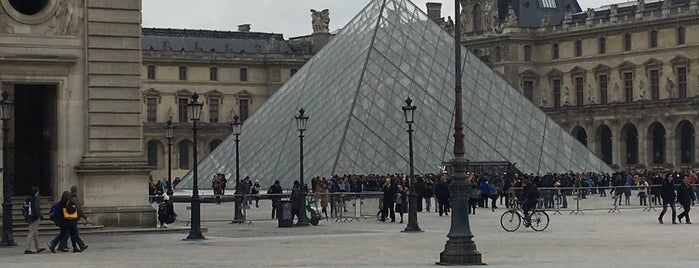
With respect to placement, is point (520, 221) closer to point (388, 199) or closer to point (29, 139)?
point (388, 199)

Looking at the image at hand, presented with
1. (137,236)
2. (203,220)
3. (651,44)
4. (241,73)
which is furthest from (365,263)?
(241,73)

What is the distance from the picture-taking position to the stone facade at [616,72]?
98062 millimetres

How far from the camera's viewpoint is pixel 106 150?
31.9 m

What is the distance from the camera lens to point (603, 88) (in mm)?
105250

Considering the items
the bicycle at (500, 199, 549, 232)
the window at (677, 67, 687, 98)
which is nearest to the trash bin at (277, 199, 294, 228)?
the bicycle at (500, 199, 549, 232)

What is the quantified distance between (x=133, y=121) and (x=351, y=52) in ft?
105

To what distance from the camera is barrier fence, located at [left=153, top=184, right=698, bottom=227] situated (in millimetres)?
41156

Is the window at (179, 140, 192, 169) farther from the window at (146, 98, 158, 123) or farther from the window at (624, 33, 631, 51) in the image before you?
the window at (624, 33, 631, 51)

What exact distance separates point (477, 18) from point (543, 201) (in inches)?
2737

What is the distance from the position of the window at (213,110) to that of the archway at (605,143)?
26.6 m

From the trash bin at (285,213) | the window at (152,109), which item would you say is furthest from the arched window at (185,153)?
the trash bin at (285,213)

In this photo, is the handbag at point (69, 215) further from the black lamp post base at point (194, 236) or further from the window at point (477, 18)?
the window at point (477, 18)

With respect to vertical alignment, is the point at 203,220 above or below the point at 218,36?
below

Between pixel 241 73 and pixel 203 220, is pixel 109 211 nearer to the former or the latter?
pixel 203 220
